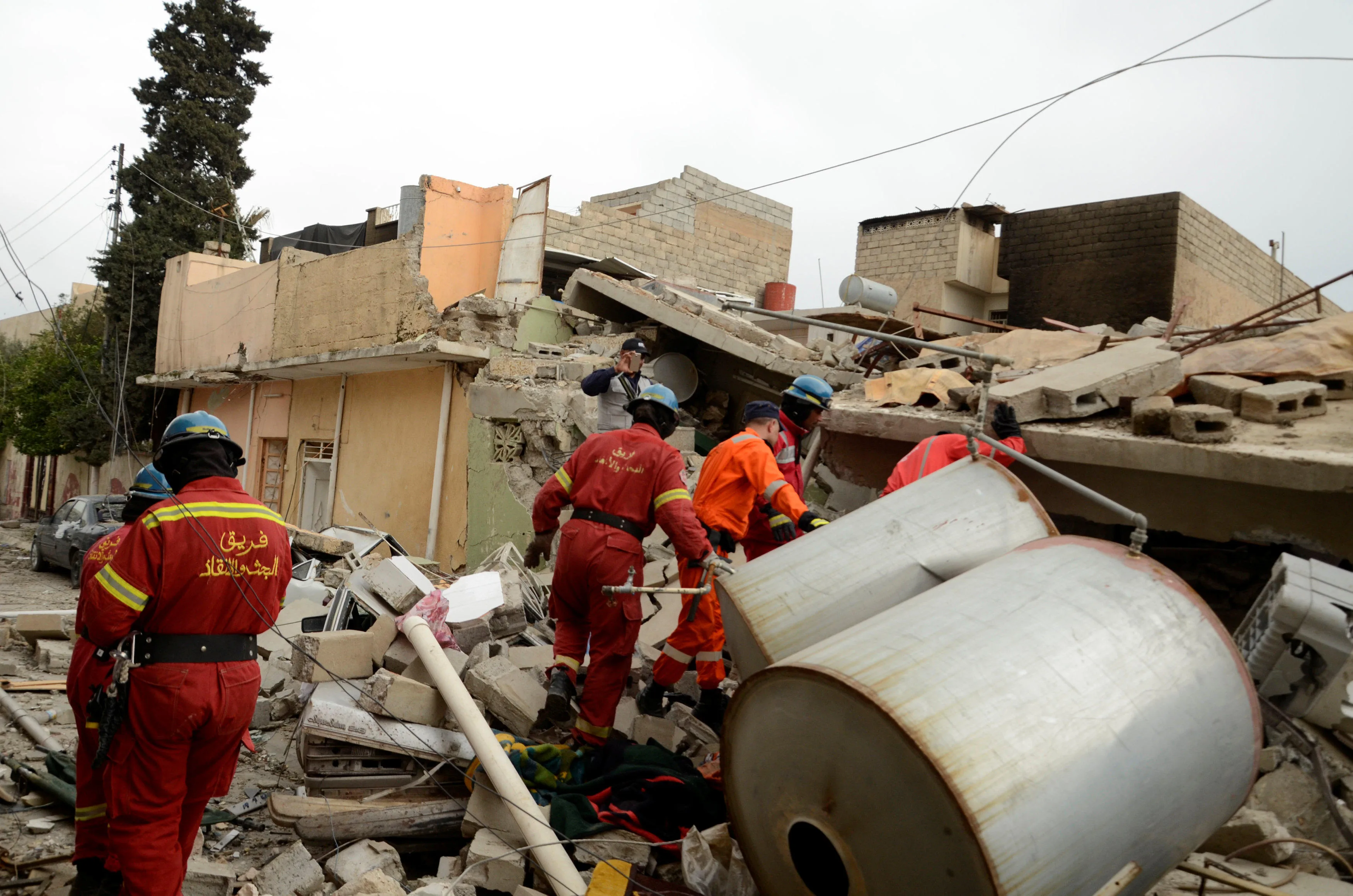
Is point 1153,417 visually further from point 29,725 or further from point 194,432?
point 29,725

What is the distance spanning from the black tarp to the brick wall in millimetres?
7715

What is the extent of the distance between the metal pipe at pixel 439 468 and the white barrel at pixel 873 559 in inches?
331

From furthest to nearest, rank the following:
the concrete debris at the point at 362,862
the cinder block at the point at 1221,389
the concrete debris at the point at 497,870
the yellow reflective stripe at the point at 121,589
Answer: the cinder block at the point at 1221,389
the concrete debris at the point at 362,862
the concrete debris at the point at 497,870
the yellow reflective stripe at the point at 121,589

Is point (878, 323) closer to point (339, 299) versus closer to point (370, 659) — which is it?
point (370, 659)

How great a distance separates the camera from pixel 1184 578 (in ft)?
17.4

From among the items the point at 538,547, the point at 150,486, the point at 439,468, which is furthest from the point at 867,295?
the point at 150,486

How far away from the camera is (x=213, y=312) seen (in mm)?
17750

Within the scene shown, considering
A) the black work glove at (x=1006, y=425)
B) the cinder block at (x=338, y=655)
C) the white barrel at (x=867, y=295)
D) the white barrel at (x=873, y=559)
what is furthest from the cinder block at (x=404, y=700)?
the white barrel at (x=867, y=295)

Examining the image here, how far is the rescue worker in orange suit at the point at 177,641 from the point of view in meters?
2.80

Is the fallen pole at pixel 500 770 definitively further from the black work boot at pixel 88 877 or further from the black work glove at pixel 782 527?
the black work glove at pixel 782 527

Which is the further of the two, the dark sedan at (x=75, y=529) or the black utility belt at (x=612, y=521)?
the dark sedan at (x=75, y=529)

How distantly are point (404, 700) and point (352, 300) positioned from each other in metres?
10.8

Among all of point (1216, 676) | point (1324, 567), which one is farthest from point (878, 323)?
point (1216, 676)

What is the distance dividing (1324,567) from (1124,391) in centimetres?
191
